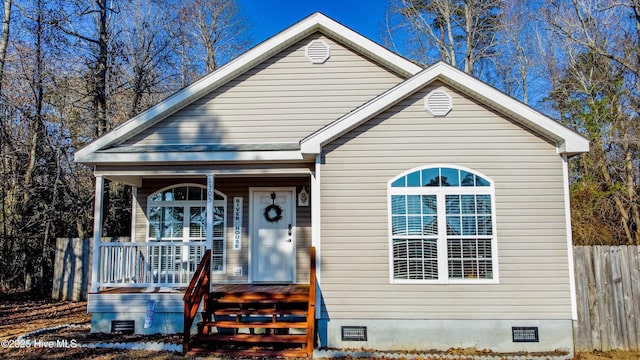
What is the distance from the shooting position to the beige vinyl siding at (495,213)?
21.6 ft

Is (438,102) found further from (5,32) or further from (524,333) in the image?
(5,32)

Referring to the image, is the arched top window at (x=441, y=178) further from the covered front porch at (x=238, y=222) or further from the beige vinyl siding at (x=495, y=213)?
the covered front porch at (x=238, y=222)

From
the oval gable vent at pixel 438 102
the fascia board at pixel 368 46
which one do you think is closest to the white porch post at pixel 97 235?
the fascia board at pixel 368 46

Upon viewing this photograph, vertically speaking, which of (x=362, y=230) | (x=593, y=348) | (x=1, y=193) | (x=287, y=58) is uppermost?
(x=287, y=58)

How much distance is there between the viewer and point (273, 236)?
29.6ft

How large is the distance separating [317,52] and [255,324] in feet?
17.7

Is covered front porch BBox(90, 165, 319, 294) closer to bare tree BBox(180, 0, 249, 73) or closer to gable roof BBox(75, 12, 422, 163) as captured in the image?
gable roof BBox(75, 12, 422, 163)

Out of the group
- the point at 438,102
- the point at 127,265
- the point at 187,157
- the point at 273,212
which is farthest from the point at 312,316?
the point at 438,102

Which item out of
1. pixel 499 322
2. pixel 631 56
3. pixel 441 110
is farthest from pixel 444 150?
pixel 631 56

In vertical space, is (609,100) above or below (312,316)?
above

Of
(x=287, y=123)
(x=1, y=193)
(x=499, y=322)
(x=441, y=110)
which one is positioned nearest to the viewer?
(x=499, y=322)

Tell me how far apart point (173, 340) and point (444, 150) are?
17.3ft

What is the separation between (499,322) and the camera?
6543mm

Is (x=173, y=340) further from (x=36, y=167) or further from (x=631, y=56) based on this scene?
(x=631, y=56)
